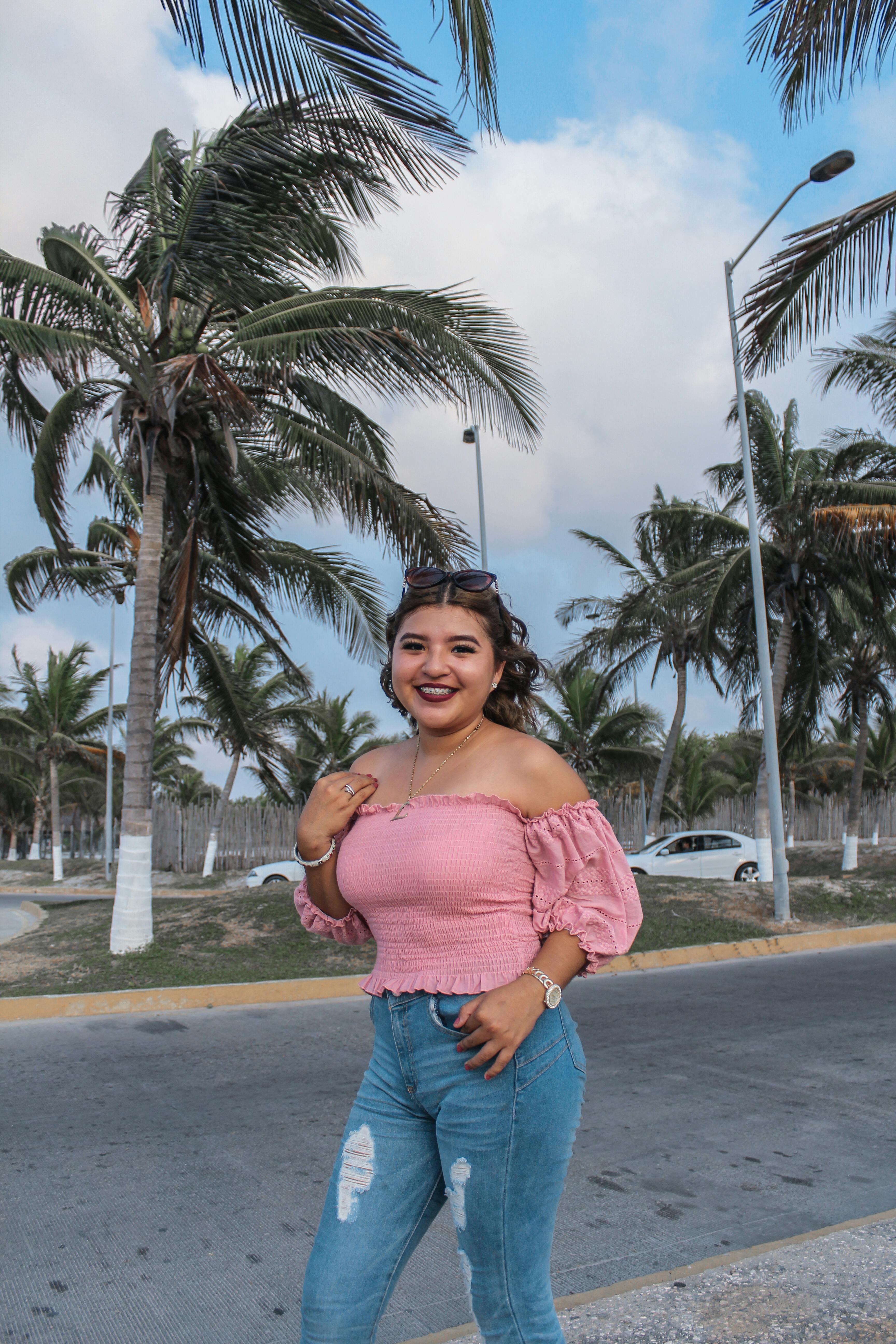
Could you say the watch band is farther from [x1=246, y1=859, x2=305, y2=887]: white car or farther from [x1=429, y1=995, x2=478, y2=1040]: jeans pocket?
[x1=246, y1=859, x2=305, y2=887]: white car

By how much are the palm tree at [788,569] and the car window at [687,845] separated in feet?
8.73

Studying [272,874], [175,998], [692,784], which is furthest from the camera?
[692,784]

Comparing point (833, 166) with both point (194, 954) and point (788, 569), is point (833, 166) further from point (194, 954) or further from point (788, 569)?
point (194, 954)

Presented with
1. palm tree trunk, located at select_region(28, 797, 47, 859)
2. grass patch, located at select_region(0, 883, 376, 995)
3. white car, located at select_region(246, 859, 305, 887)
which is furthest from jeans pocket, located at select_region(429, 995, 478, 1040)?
palm tree trunk, located at select_region(28, 797, 47, 859)

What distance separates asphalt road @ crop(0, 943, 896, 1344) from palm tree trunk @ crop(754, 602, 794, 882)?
29.7 ft

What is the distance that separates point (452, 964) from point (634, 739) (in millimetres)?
29320

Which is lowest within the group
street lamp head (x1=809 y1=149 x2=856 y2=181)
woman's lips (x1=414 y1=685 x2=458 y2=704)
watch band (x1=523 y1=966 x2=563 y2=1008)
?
watch band (x1=523 y1=966 x2=563 y2=1008)

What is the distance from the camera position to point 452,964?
181 cm

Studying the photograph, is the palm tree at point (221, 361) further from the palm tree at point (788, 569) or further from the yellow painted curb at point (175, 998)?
the palm tree at point (788, 569)

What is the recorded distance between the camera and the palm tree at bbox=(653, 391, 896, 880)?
16.5 meters

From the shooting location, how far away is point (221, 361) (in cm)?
1028

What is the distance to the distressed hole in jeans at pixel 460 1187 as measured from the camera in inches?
67.3

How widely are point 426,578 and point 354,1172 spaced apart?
117 centimetres

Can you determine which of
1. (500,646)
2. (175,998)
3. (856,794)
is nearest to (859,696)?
(856,794)
